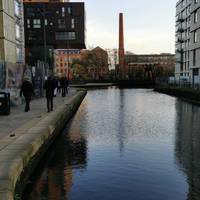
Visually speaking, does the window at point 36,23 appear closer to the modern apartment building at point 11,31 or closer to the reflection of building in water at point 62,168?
the modern apartment building at point 11,31

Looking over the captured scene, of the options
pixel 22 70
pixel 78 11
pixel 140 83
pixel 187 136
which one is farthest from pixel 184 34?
pixel 187 136

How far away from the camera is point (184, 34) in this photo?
91188 millimetres

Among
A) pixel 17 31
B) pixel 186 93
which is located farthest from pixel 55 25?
pixel 186 93

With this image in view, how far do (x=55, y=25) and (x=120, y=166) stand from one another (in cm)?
7101

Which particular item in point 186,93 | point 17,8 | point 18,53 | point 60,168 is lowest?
point 60,168

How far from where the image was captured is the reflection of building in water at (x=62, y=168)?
789cm

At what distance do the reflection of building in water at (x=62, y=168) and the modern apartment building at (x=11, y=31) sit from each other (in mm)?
35411

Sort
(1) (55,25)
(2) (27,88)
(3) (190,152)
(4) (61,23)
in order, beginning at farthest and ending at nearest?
(1) (55,25), (4) (61,23), (2) (27,88), (3) (190,152)

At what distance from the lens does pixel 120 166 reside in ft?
32.4

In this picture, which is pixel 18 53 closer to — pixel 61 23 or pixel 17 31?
pixel 17 31

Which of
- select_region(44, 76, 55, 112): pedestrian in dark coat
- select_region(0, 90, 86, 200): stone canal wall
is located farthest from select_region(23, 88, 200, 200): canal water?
select_region(44, 76, 55, 112): pedestrian in dark coat

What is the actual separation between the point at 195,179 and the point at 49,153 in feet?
16.4

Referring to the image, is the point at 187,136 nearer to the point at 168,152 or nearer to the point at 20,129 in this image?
the point at 168,152

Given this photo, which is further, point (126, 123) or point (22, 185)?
point (126, 123)
